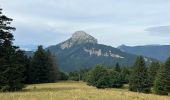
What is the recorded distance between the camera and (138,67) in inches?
3750

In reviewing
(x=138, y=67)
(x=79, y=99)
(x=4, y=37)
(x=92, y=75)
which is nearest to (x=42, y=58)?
(x=92, y=75)

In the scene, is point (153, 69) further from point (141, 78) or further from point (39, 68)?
point (39, 68)

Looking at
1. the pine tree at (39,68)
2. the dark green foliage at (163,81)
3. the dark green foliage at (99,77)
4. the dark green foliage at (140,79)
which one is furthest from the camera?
the dark green foliage at (99,77)

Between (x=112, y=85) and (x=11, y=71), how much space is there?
64031 millimetres

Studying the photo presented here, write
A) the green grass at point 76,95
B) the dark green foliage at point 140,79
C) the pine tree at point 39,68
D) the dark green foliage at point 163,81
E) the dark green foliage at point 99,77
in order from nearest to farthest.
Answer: the green grass at point 76,95, the dark green foliage at point 163,81, the dark green foliage at point 140,79, the pine tree at point 39,68, the dark green foliage at point 99,77

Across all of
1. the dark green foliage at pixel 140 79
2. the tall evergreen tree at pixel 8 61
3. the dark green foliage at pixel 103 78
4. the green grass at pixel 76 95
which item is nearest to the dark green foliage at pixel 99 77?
the dark green foliage at pixel 103 78

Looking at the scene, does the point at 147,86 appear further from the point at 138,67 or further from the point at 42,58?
the point at 42,58

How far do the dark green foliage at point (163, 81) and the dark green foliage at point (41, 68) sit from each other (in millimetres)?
30252

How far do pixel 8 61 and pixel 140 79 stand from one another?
56750 millimetres

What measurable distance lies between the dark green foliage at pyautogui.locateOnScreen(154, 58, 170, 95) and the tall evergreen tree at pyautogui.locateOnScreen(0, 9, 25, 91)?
47.7 metres

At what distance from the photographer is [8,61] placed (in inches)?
1688

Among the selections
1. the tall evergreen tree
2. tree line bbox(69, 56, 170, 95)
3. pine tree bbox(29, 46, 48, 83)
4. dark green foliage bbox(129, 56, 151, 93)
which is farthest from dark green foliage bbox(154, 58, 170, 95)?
the tall evergreen tree

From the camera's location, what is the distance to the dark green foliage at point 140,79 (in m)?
94.2

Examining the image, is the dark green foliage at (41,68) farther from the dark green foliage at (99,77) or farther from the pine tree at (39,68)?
the dark green foliage at (99,77)
